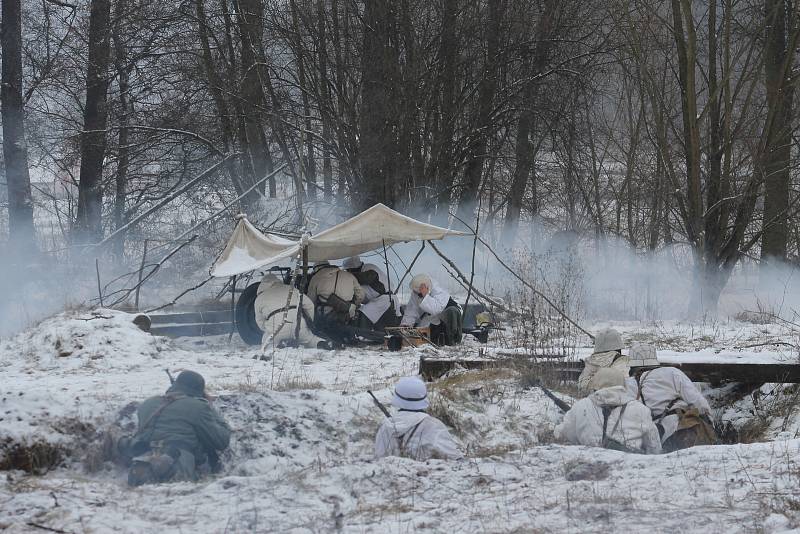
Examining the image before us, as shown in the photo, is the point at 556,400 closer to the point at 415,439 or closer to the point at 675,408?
the point at 675,408

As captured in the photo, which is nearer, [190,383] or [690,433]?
[190,383]

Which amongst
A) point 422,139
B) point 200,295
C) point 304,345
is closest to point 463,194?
point 422,139

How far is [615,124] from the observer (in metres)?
26.4

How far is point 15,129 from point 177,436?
48.9 feet

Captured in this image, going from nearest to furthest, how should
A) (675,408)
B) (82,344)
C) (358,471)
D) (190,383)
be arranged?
(358,471), (190,383), (675,408), (82,344)

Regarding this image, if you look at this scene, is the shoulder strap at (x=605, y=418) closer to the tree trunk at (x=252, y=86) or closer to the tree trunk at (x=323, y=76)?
the tree trunk at (x=323, y=76)

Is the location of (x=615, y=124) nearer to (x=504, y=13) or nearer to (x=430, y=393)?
(x=504, y=13)

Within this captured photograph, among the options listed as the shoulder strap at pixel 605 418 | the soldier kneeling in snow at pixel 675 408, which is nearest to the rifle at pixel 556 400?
the soldier kneeling in snow at pixel 675 408

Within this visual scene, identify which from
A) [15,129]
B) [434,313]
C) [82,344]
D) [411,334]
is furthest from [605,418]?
[15,129]

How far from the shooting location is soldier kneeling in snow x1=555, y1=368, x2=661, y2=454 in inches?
297

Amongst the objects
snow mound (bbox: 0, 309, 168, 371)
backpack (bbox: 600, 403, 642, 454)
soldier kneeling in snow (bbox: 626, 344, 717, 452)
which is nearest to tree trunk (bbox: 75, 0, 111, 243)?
snow mound (bbox: 0, 309, 168, 371)

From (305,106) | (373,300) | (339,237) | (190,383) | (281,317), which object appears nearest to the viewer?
(190,383)

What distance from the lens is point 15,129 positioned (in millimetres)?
19797

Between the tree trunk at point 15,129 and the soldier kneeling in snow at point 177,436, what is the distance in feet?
46.1
